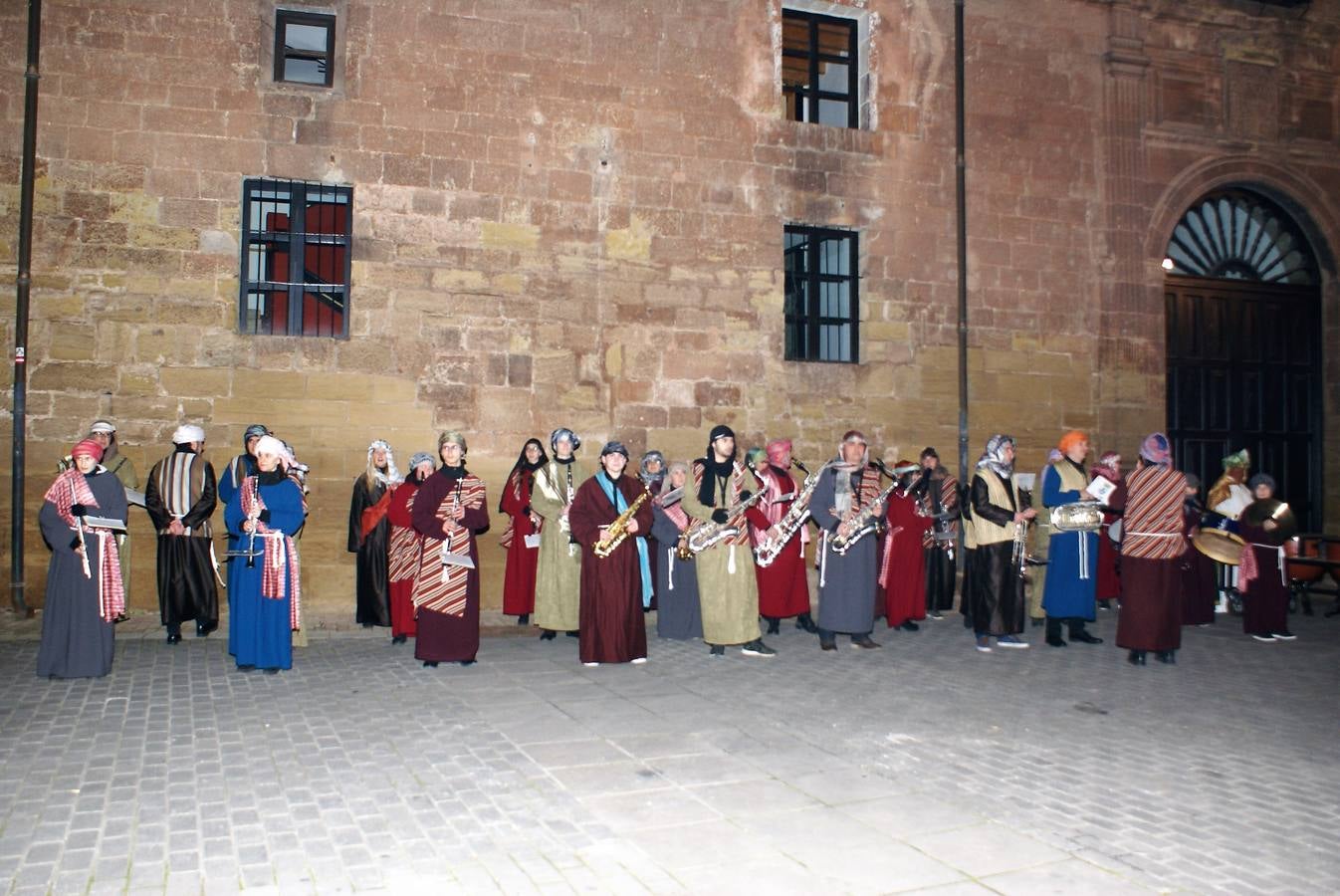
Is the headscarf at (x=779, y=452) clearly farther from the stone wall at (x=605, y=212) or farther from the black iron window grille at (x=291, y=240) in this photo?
the black iron window grille at (x=291, y=240)

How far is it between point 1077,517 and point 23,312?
31.1ft

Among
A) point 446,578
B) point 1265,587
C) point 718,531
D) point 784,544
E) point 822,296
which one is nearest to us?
point 446,578

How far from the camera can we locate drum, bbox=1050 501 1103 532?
876cm

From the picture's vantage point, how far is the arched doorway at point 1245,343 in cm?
1300

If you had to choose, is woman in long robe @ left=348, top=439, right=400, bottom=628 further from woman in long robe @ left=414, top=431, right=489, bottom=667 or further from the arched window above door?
the arched window above door

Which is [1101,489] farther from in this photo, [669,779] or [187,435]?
[187,435]

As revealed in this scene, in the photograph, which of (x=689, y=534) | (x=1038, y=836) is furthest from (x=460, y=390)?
(x=1038, y=836)

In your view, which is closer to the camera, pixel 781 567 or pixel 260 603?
pixel 260 603

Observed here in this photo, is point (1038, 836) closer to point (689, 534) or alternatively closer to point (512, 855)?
point (512, 855)

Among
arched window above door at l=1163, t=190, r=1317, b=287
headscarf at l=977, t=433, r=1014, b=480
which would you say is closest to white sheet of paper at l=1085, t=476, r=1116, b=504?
headscarf at l=977, t=433, r=1014, b=480

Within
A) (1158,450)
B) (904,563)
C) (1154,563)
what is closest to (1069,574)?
(1154,563)

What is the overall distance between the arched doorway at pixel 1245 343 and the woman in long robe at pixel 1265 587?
3.61 m

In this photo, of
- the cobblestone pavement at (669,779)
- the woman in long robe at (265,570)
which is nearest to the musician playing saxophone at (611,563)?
the cobblestone pavement at (669,779)

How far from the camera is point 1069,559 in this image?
29.1 ft
